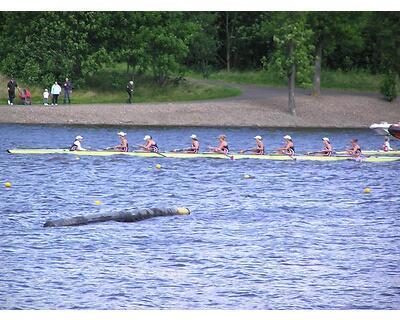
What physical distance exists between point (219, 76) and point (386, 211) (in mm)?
25224

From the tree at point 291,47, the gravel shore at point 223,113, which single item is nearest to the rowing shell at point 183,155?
the gravel shore at point 223,113

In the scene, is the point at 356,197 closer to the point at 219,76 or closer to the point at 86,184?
the point at 86,184

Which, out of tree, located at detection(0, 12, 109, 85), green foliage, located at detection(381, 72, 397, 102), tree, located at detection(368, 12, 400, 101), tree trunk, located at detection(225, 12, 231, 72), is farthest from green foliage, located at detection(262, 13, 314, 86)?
green foliage, located at detection(381, 72, 397, 102)

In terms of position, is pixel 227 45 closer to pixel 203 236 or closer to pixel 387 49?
pixel 387 49

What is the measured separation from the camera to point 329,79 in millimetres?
48094

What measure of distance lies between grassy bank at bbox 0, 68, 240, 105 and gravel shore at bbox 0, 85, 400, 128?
881mm

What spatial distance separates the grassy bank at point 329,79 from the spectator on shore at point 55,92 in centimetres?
859

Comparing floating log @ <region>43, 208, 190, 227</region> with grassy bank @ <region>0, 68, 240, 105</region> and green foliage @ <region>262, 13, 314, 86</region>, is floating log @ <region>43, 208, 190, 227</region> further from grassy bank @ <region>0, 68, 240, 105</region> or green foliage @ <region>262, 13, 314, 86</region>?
green foliage @ <region>262, 13, 314, 86</region>

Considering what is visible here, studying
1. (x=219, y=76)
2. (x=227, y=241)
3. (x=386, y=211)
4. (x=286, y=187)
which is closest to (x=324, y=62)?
(x=219, y=76)

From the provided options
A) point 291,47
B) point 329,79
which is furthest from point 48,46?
point 329,79

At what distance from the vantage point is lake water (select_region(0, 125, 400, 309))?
21.4 meters

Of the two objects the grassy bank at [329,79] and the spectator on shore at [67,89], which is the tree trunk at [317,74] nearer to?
the grassy bank at [329,79]

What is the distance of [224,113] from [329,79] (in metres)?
4.05

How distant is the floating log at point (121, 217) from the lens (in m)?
26.7
